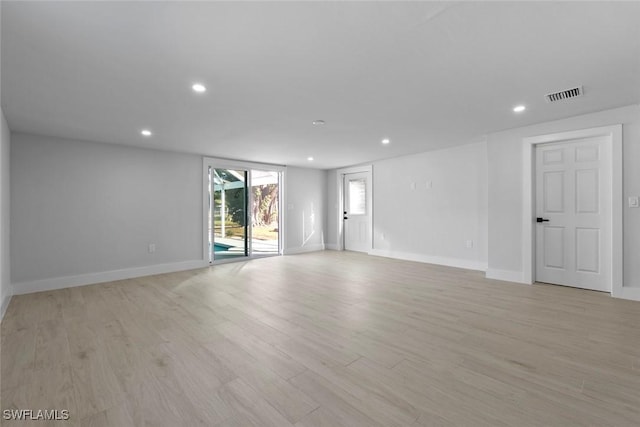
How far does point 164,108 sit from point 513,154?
15.7ft

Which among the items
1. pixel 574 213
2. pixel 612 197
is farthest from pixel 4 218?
pixel 612 197

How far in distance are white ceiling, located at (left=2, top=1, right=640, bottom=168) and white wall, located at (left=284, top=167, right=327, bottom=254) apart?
337 cm

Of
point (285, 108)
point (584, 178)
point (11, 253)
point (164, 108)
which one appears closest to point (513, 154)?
point (584, 178)

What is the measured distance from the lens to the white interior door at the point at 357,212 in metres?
7.08

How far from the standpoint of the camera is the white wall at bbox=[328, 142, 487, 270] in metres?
5.00

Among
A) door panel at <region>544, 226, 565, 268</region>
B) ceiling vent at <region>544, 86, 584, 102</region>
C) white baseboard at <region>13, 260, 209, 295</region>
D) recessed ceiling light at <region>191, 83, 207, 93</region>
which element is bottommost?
white baseboard at <region>13, 260, 209, 295</region>

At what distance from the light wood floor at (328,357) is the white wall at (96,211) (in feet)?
2.09

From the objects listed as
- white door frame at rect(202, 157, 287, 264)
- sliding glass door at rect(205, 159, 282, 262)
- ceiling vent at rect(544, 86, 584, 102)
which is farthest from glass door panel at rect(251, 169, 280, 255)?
ceiling vent at rect(544, 86, 584, 102)

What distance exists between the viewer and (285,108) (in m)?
3.15

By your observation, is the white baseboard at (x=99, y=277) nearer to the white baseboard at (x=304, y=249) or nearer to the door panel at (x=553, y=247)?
the white baseboard at (x=304, y=249)

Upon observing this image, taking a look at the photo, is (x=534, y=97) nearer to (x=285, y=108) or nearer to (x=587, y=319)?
(x=587, y=319)

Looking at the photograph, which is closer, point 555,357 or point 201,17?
point 201,17

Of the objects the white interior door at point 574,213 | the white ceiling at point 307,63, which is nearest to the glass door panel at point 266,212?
the white ceiling at point 307,63

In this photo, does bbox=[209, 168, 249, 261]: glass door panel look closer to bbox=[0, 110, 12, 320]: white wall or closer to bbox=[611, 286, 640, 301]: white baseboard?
bbox=[0, 110, 12, 320]: white wall
